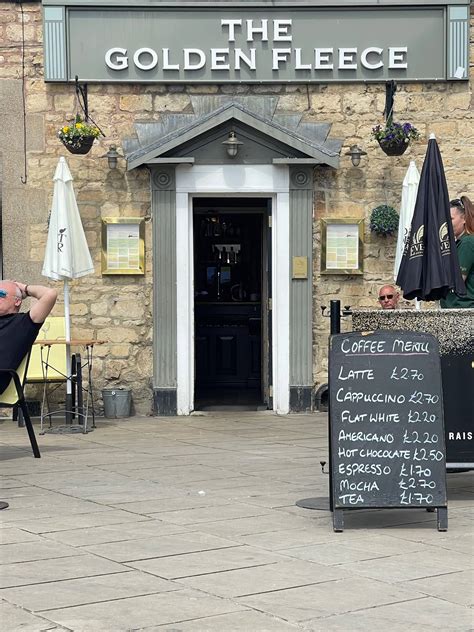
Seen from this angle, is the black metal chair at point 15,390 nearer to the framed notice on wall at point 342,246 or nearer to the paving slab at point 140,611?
the paving slab at point 140,611

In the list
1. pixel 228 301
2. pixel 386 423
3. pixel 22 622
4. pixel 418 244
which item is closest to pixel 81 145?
pixel 228 301

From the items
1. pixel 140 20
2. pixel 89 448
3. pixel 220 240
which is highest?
pixel 140 20

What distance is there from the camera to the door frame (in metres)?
12.8

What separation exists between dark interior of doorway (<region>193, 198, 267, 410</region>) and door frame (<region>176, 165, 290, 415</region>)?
1.50 metres

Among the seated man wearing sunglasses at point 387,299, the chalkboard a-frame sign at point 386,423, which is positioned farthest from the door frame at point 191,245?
the chalkboard a-frame sign at point 386,423

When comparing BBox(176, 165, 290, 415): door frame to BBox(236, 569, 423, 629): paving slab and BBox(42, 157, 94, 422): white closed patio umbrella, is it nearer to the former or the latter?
BBox(42, 157, 94, 422): white closed patio umbrella

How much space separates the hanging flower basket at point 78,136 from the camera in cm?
1226

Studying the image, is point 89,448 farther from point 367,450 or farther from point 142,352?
point 367,450

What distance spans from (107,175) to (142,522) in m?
6.74

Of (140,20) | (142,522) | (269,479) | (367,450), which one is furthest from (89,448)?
(140,20)

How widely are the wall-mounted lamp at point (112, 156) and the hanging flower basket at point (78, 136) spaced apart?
1.04 feet

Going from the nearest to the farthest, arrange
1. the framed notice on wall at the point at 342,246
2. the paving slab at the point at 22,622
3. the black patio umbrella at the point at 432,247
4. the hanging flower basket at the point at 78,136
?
the paving slab at the point at 22,622 < the black patio umbrella at the point at 432,247 < the hanging flower basket at the point at 78,136 < the framed notice on wall at the point at 342,246

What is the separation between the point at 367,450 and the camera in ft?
21.5

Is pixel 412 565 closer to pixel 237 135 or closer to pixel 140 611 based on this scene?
pixel 140 611
